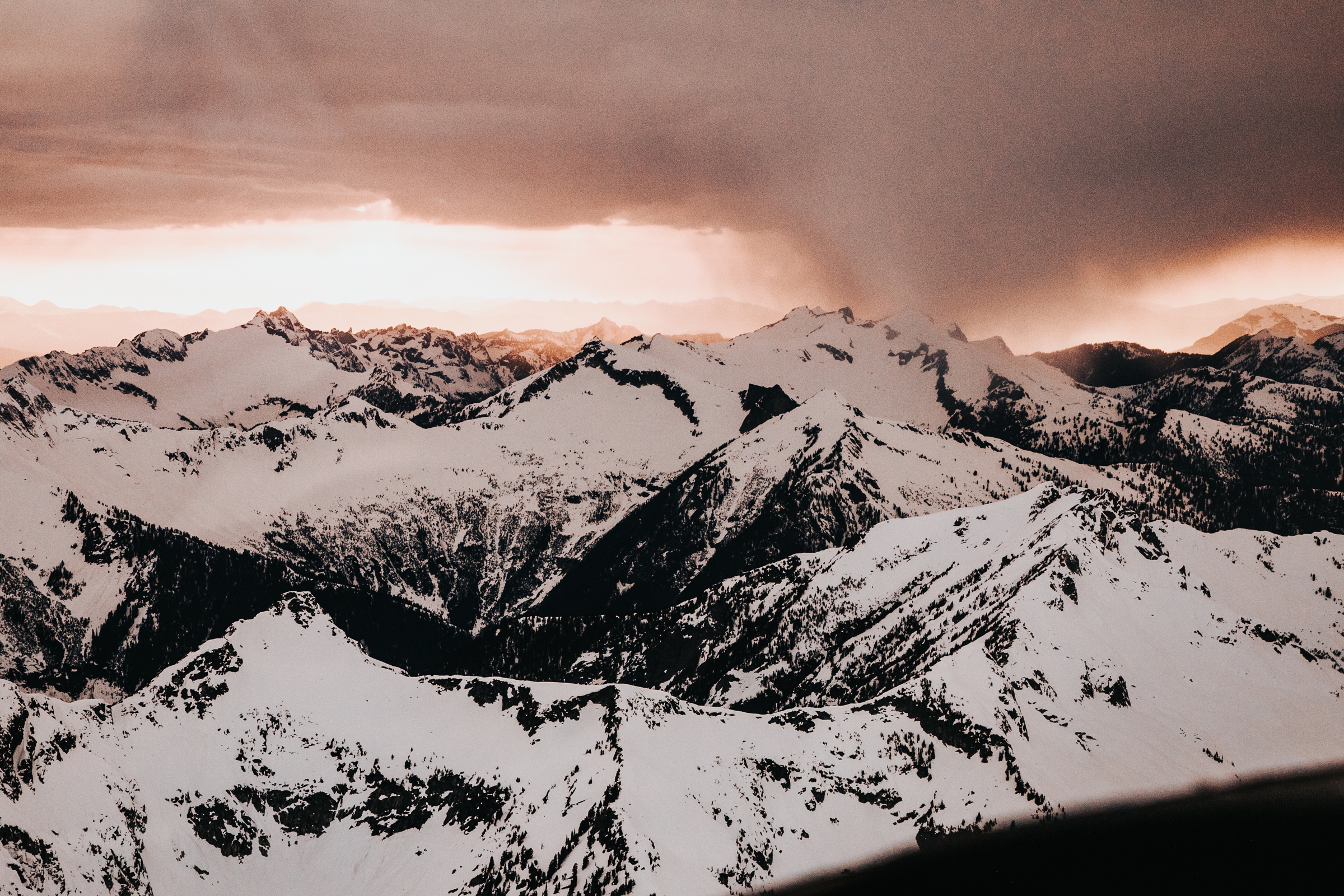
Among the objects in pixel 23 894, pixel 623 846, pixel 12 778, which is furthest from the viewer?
pixel 623 846

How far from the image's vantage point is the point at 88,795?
198 m

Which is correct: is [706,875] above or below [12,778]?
below

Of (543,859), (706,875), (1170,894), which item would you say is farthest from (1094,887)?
(543,859)

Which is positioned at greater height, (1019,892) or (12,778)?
(12,778)

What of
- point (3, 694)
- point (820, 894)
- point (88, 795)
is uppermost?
point (3, 694)

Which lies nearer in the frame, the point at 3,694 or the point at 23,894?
the point at 23,894

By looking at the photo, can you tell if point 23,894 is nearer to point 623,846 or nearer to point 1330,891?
point 623,846

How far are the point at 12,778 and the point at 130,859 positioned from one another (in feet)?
86.3

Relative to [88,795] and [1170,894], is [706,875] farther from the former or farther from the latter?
[88,795]

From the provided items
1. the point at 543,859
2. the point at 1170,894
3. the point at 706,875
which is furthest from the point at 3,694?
the point at 1170,894

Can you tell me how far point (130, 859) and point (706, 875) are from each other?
341 ft

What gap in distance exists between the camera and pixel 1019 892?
198 meters

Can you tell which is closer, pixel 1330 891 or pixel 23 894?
pixel 23 894

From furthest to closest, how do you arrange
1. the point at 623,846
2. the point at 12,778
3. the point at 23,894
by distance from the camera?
the point at 623,846 → the point at 12,778 → the point at 23,894
